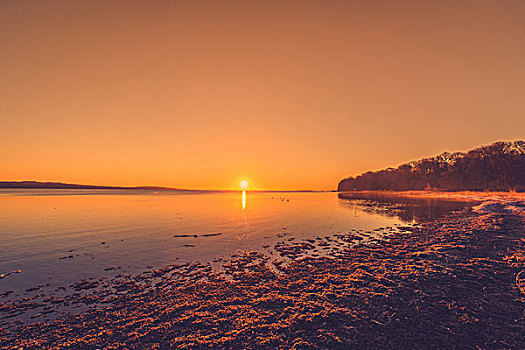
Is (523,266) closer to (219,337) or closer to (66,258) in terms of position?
(219,337)

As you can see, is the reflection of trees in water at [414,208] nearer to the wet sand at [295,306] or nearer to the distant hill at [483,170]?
the wet sand at [295,306]

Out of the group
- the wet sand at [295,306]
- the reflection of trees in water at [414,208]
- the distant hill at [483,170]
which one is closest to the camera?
the wet sand at [295,306]

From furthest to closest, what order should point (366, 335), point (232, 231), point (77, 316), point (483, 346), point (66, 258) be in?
point (232, 231) < point (66, 258) < point (77, 316) < point (366, 335) < point (483, 346)

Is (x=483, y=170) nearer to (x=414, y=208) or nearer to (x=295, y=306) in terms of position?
(x=414, y=208)

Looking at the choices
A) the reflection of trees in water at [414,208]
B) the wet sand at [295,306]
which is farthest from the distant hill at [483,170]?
the wet sand at [295,306]

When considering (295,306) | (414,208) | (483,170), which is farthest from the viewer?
(483,170)

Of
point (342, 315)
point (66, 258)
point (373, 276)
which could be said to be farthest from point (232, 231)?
point (342, 315)

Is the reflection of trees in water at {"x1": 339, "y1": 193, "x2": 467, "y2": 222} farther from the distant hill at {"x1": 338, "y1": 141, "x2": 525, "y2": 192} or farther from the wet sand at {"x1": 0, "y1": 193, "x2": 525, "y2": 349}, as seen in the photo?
the distant hill at {"x1": 338, "y1": 141, "x2": 525, "y2": 192}

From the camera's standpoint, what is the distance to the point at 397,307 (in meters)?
9.36

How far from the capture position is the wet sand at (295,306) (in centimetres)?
770

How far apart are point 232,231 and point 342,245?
46.0 ft

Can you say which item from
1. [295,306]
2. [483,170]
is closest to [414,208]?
[295,306]

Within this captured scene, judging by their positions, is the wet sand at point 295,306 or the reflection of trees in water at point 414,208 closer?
the wet sand at point 295,306

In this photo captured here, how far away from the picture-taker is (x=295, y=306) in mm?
9773
